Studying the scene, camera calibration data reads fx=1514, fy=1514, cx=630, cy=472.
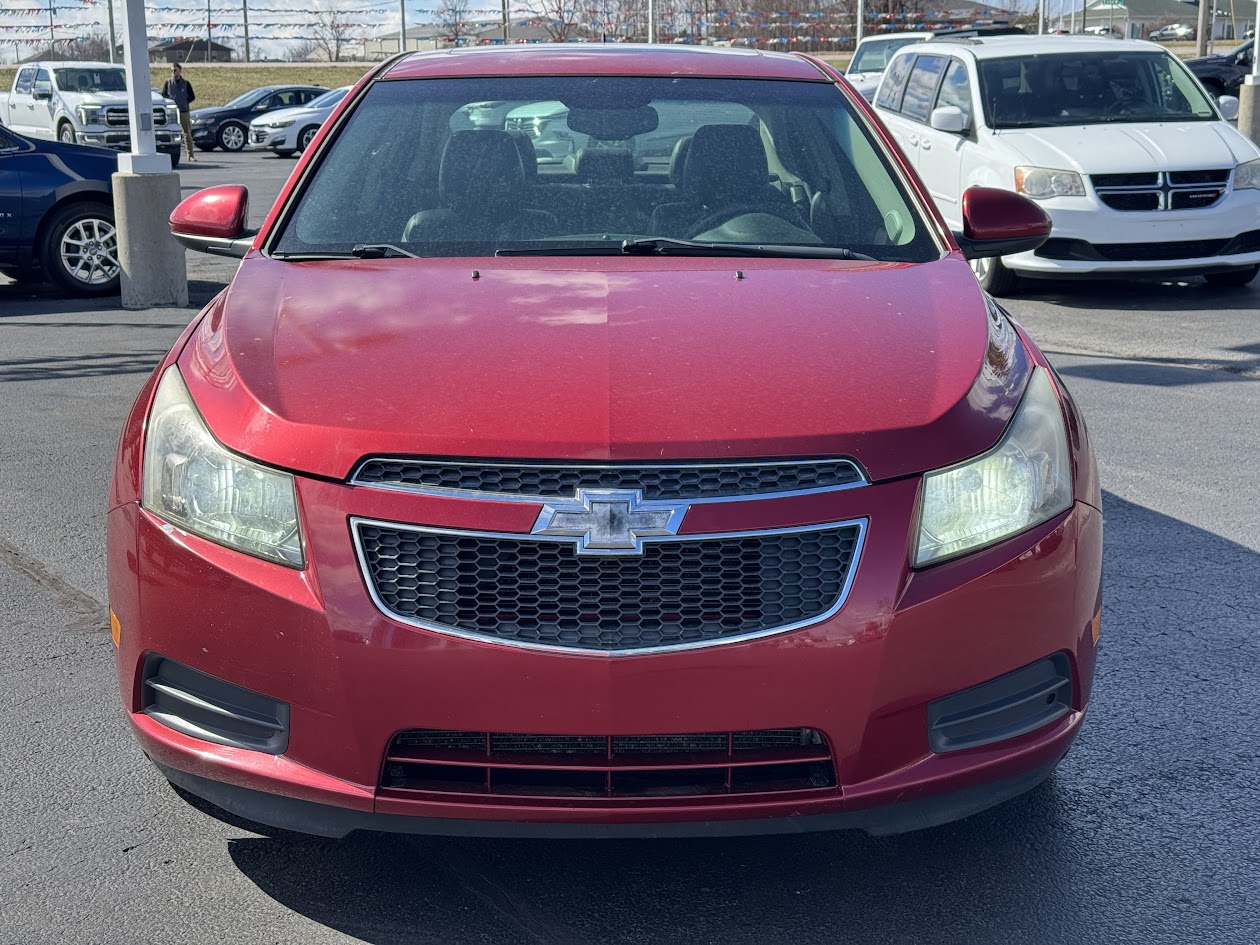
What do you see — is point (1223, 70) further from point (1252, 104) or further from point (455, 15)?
point (455, 15)

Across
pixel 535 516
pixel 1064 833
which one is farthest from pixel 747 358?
pixel 1064 833

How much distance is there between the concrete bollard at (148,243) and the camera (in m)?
10.6

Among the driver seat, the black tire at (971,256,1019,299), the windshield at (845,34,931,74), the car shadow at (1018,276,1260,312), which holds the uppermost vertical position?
the windshield at (845,34,931,74)

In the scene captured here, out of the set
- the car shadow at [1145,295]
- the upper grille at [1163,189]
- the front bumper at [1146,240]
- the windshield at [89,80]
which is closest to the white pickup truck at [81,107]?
the windshield at [89,80]

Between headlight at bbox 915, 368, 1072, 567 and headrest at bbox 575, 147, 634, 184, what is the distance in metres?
1.48

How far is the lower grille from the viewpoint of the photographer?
2.62 m

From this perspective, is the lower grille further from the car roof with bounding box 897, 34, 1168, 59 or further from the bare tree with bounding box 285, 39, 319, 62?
the bare tree with bounding box 285, 39, 319, 62

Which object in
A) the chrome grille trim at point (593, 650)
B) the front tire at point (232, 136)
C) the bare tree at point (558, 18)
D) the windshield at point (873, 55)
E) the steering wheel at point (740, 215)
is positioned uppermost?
the bare tree at point (558, 18)

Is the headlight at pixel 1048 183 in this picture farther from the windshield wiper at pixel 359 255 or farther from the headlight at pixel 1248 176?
the windshield wiper at pixel 359 255

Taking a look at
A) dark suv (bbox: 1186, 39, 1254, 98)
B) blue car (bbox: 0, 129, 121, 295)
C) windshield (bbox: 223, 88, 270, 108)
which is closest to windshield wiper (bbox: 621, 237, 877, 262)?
blue car (bbox: 0, 129, 121, 295)

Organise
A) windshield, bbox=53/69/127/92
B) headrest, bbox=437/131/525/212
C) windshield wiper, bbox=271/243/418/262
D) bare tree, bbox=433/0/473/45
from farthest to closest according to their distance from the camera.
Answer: bare tree, bbox=433/0/473/45 → windshield, bbox=53/69/127/92 → headrest, bbox=437/131/525/212 → windshield wiper, bbox=271/243/418/262

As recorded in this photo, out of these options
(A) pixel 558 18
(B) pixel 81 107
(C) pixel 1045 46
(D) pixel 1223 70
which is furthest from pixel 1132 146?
(A) pixel 558 18

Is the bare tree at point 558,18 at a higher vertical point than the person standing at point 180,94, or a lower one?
higher

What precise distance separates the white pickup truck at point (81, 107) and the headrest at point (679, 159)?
25112mm
